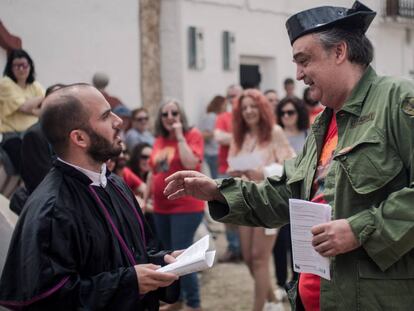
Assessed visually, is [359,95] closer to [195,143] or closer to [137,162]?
[195,143]

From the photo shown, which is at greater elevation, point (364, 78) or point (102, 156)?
point (364, 78)

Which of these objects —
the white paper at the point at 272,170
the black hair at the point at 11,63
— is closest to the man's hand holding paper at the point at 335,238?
the white paper at the point at 272,170

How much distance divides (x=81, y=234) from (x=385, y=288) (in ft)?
3.74

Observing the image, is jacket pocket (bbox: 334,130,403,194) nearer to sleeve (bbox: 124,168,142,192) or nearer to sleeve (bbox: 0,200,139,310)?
sleeve (bbox: 0,200,139,310)

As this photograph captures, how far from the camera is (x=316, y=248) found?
245cm

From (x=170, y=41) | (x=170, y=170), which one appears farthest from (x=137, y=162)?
(x=170, y=41)

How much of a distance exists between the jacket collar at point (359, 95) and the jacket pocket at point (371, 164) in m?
0.14

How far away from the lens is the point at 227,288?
22.2 ft

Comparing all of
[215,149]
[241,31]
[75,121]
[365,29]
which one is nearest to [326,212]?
[365,29]

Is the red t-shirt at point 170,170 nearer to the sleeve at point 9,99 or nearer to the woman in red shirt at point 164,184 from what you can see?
the woman in red shirt at point 164,184

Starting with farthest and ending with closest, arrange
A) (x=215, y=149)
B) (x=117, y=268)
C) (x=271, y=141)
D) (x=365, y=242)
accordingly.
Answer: (x=215, y=149), (x=271, y=141), (x=117, y=268), (x=365, y=242)

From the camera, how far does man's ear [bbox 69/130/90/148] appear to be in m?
2.80

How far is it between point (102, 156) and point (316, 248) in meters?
0.96

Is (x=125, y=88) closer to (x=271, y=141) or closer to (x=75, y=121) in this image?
(x=271, y=141)
